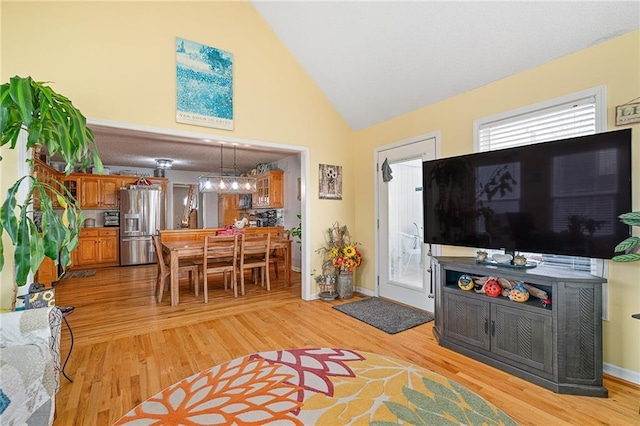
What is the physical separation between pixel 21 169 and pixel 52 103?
1.37m

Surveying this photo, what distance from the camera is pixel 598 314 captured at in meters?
1.92

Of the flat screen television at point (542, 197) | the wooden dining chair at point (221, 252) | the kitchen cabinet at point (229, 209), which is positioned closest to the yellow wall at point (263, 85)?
the flat screen television at point (542, 197)

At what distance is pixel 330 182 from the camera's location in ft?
14.5

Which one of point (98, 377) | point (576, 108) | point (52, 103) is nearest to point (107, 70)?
point (52, 103)

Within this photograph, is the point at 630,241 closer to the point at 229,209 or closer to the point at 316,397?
the point at 316,397

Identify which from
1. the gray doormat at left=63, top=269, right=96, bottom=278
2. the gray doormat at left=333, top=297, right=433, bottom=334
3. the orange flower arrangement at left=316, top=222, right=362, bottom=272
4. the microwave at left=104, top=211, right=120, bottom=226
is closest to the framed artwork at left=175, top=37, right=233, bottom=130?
the orange flower arrangement at left=316, top=222, right=362, bottom=272

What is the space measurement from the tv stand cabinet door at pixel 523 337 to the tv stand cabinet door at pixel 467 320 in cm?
6

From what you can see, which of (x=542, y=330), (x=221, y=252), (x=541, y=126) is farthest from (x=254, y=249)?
(x=541, y=126)

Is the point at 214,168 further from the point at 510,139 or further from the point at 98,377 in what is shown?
the point at 510,139

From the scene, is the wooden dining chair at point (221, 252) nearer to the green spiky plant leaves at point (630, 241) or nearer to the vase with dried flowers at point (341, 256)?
the vase with dried flowers at point (341, 256)

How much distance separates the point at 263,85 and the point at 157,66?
125cm

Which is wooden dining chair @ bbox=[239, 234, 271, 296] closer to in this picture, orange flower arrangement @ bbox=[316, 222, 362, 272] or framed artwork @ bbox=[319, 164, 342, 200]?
orange flower arrangement @ bbox=[316, 222, 362, 272]

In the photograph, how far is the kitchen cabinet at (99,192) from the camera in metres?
6.54

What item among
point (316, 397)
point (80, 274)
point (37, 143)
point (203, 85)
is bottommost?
point (80, 274)
